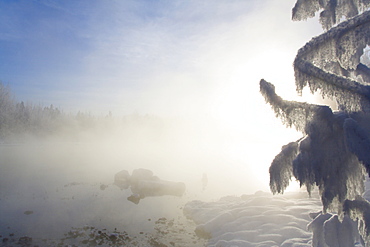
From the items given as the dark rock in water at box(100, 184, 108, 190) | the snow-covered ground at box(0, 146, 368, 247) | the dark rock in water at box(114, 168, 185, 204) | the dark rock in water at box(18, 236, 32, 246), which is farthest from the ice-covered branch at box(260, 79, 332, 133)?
the dark rock in water at box(100, 184, 108, 190)

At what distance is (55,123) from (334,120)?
318 feet

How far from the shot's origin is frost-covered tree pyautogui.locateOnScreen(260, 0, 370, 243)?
9.05 ft

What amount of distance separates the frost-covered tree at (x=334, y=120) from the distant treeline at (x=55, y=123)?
243 ft

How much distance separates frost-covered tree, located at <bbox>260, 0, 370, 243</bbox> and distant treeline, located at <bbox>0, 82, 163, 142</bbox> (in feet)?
243

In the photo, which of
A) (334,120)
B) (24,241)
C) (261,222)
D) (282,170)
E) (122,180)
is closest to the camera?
(334,120)

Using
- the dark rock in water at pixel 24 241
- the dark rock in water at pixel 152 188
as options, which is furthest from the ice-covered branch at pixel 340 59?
the dark rock in water at pixel 152 188

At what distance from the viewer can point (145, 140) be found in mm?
122688

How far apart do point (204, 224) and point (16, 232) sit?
421 inches

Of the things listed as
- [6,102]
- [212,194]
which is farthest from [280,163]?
[6,102]

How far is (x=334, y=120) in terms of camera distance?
3.08 m

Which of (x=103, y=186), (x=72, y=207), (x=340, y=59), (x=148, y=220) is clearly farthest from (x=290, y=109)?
(x=103, y=186)

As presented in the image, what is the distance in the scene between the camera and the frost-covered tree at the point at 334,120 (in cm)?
276

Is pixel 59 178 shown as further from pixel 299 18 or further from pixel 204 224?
pixel 299 18

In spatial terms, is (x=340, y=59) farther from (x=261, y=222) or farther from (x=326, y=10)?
(x=261, y=222)
